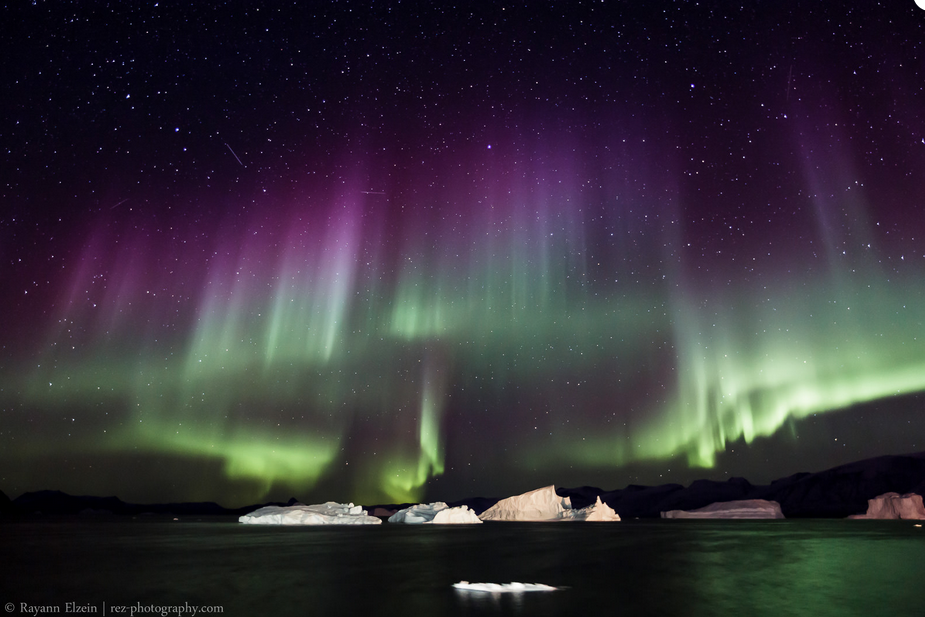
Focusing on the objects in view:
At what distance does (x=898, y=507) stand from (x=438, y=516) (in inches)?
4760

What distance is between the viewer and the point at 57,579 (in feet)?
82.6

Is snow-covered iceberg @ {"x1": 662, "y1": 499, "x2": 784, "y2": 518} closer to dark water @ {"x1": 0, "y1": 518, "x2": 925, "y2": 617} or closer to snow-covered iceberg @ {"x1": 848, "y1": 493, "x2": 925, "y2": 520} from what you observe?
snow-covered iceberg @ {"x1": 848, "y1": 493, "x2": 925, "y2": 520}

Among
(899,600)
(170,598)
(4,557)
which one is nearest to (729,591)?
(899,600)

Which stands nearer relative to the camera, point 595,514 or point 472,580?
point 472,580

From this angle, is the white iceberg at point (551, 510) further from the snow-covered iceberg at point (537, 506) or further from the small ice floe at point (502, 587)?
the small ice floe at point (502, 587)

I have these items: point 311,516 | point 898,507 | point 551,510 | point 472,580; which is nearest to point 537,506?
point 551,510

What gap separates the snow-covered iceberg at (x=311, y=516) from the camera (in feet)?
342

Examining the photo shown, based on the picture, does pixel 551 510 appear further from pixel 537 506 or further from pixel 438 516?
pixel 438 516

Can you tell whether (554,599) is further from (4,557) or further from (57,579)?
(4,557)

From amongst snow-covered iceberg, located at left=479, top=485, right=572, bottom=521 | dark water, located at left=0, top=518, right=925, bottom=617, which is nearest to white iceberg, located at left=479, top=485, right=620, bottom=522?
snow-covered iceberg, located at left=479, top=485, right=572, bottom=521

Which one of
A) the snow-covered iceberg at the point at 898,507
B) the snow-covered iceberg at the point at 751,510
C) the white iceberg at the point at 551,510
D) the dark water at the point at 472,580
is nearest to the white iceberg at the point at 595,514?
the white iceberg at the point at 551,510

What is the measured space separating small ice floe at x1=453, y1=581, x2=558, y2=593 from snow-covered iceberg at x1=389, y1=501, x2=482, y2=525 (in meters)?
106

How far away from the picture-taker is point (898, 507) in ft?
511

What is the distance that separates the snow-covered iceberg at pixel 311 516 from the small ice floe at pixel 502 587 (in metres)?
90.4
